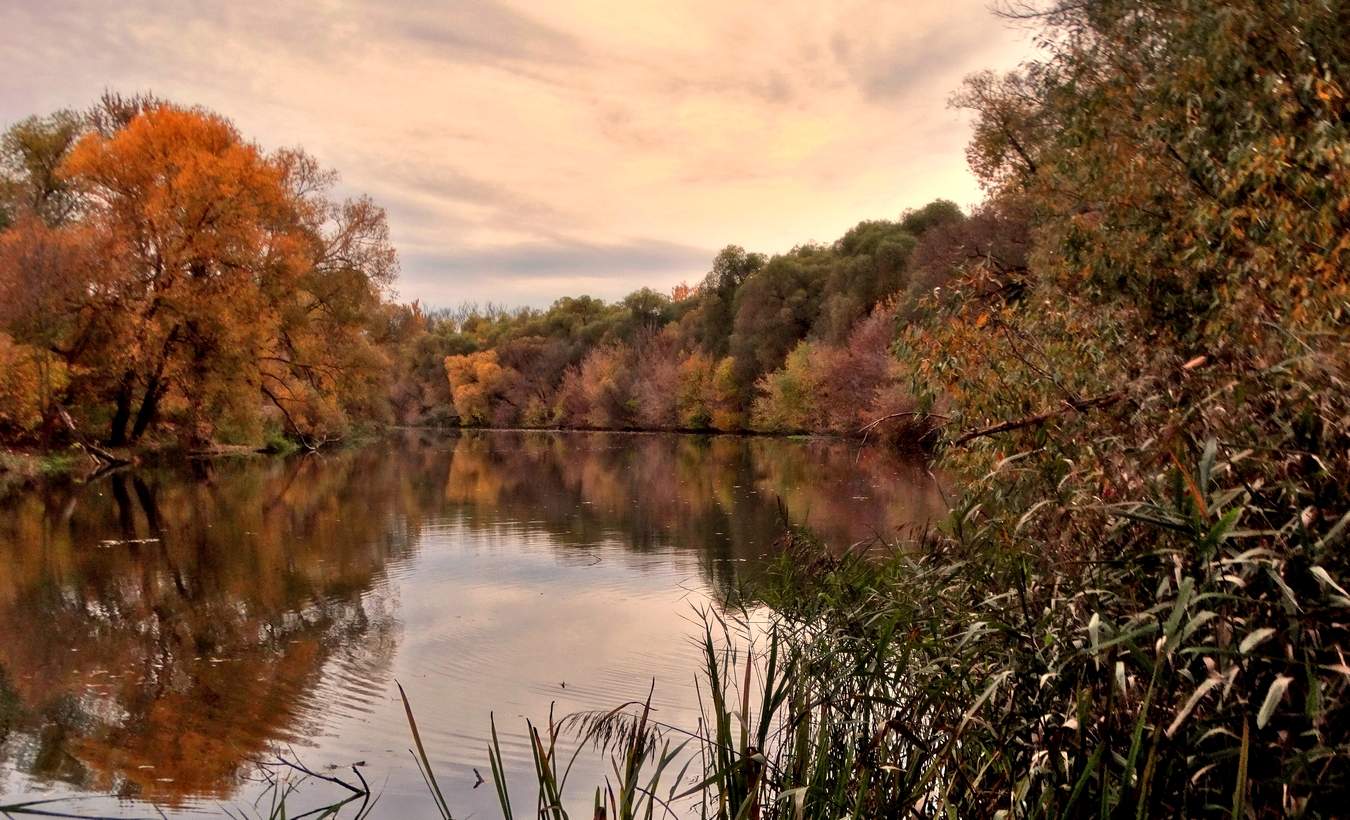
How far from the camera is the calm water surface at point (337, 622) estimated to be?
18.8 ft

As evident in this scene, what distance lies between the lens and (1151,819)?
286cm

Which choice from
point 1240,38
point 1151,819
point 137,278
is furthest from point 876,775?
point 137,278

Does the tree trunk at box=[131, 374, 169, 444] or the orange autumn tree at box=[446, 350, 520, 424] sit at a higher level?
the orange autumn tree at box=[446, 350, 520, 424]

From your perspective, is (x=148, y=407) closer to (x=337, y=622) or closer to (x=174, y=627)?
(x=174, y=627)

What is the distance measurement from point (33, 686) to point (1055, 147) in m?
10.7

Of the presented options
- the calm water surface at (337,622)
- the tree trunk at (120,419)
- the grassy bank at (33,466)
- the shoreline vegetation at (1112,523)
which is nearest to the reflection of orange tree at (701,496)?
the calm water surface at (337,622)

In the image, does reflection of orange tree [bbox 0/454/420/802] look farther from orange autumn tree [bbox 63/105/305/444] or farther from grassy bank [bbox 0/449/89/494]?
orange autumn tree [bbox 63/105/305/444]

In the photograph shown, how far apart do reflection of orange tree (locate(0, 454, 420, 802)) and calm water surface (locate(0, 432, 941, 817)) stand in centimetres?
3

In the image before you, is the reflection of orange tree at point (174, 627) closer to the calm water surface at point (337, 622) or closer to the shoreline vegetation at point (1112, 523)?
the calm water surface at point (337, 622)

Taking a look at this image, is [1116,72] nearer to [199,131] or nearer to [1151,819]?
[1151,819]

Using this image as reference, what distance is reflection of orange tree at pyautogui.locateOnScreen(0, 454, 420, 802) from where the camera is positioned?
586cm

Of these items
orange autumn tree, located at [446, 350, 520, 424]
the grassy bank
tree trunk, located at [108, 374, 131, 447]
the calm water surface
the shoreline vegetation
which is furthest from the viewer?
orange autumn tree, located at [446, 350, 520, 424]

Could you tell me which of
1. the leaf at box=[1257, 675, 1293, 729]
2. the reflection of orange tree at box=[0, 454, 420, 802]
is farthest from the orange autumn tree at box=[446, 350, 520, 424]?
the leaf at box=[1257, 675, 1293, 729]

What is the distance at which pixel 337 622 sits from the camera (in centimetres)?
931
